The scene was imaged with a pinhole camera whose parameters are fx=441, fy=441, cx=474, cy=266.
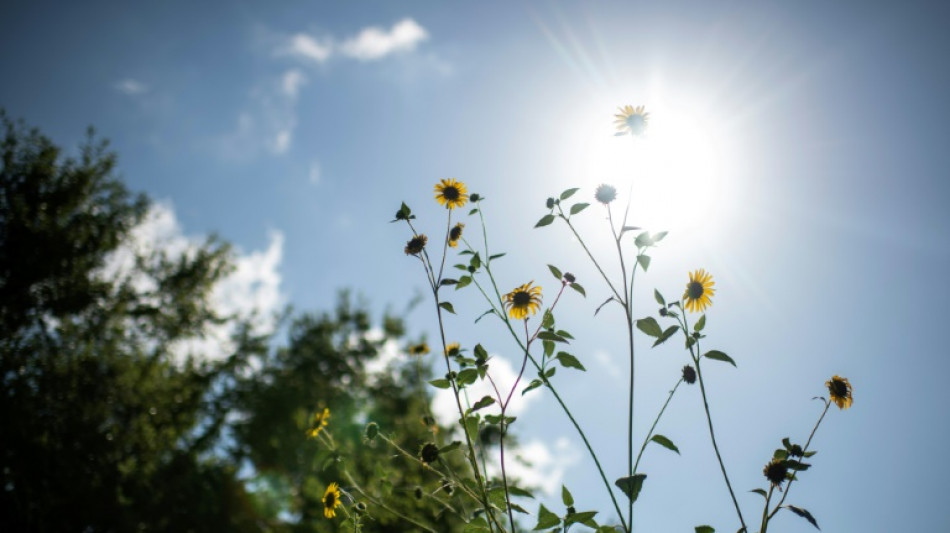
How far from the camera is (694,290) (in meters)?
1.90

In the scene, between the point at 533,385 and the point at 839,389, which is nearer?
the point at 533,385

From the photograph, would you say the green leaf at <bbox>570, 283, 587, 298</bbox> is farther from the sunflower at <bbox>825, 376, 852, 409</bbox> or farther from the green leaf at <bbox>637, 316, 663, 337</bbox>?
the sunflower at <bbox>825, 376, 852, 409</bbox>

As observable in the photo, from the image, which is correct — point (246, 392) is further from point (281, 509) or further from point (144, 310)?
point (144, 310)

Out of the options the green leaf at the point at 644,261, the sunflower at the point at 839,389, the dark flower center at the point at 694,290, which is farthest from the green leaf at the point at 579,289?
the sunflower at the point at 839,389

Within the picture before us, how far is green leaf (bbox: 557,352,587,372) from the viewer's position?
1427 millimetres

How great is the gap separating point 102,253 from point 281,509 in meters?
9.37

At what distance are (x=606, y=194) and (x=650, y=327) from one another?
27.4 inches

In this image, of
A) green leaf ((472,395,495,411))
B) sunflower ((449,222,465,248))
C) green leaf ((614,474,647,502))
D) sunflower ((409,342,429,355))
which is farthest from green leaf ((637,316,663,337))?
sunflower ((409,342,429,355))

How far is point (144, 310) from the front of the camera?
11.1m

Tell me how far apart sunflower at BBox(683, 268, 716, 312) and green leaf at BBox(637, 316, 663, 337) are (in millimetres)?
675

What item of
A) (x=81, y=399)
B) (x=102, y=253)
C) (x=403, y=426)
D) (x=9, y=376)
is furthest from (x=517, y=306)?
(x=102, y=253)

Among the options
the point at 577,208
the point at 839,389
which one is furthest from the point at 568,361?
the point at 839,389

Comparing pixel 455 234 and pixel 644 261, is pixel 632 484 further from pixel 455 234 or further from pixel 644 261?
pixel 455 234

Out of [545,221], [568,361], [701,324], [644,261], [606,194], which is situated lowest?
[568,361]
